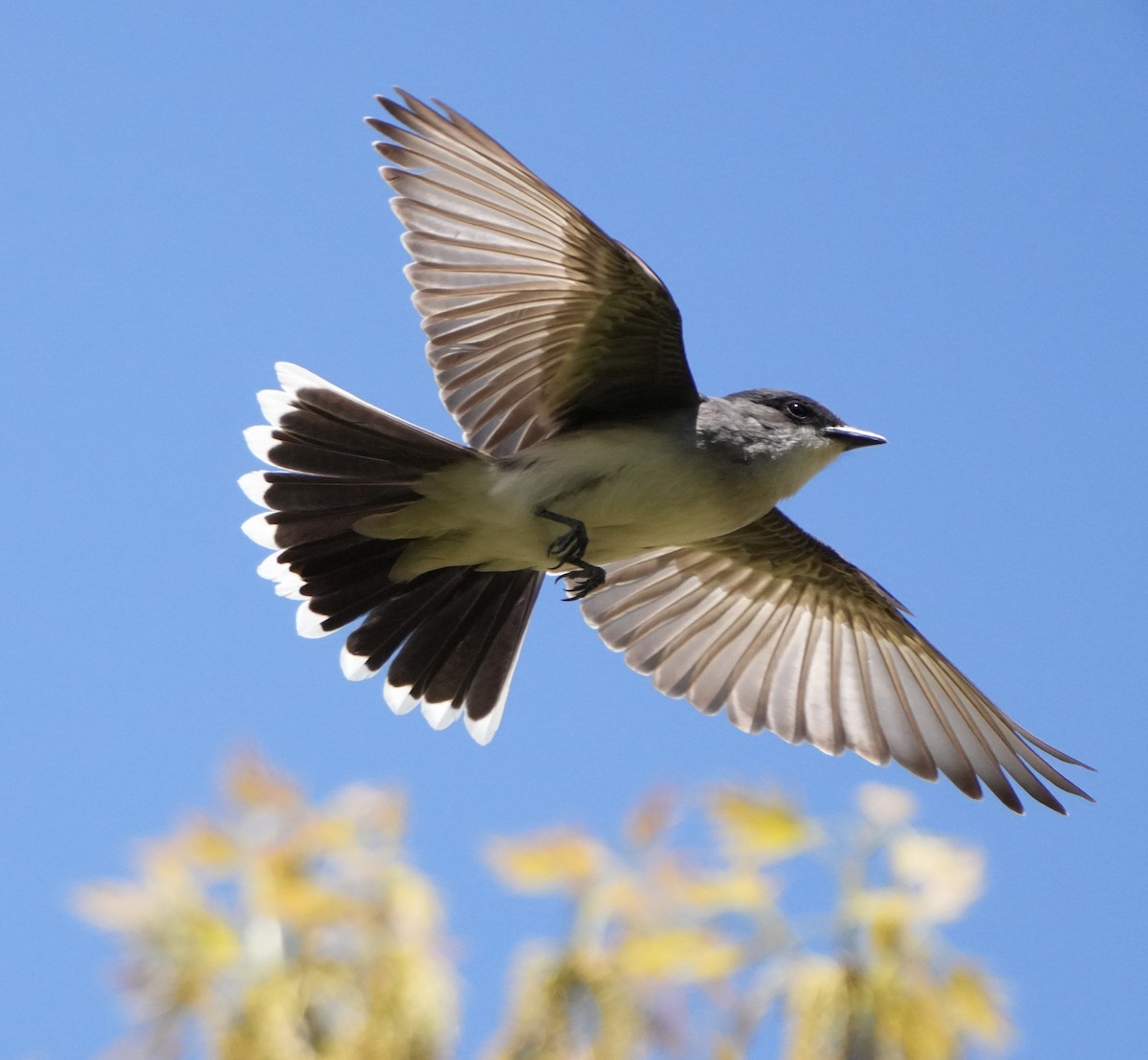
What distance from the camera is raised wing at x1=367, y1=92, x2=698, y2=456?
16.7 feet

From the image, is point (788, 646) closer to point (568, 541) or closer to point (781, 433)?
point (781, 433)

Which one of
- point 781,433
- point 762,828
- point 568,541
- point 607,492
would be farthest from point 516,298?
point 762,828

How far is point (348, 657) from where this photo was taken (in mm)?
5848

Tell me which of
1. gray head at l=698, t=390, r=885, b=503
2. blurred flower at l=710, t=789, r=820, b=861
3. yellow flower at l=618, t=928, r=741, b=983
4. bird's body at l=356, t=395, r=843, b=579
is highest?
gray head at l=698, t=390, r=885, b=503

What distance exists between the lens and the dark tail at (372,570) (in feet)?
17.0

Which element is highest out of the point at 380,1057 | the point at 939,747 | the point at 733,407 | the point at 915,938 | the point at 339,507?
the point at 733,407

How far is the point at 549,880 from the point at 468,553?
76.7 inches

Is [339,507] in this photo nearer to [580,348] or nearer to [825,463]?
[580,348]

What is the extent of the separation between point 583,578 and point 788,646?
1.41 m

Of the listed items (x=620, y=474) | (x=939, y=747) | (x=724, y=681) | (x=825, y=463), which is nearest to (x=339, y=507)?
(x=620, y=474)

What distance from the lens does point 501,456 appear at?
5.52 m

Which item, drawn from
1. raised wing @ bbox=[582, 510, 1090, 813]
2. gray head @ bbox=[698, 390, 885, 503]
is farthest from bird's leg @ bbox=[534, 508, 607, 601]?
raised wing @ bbox=[582, 510, 1090, 813]

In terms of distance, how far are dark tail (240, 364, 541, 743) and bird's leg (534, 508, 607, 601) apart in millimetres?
365

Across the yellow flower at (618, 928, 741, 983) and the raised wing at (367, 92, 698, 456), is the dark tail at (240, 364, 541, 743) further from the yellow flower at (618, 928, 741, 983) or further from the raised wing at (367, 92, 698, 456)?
the yellow flower at (618, 928, 741, 983)
